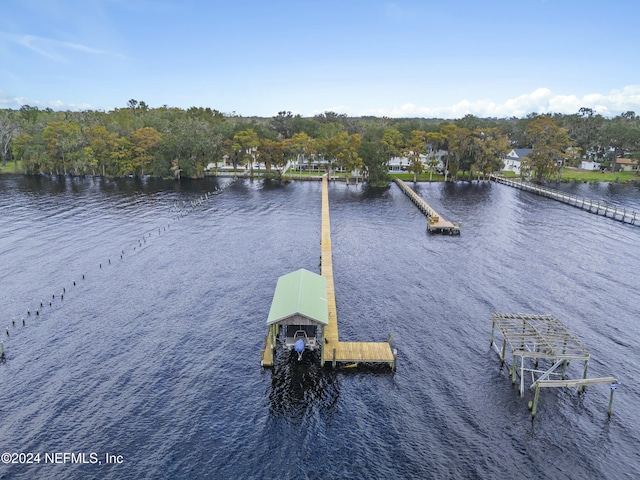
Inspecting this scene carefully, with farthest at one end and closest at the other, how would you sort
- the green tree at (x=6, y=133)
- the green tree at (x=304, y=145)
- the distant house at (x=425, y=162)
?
1. the green tree at (x=6, y=133)
2. the distant house at (x=425, y=162)
3. the green tree at (x=304, y=145)

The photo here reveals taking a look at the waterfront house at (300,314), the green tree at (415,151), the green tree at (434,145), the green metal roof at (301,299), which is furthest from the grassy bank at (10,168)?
the waterfront house at (300,314)

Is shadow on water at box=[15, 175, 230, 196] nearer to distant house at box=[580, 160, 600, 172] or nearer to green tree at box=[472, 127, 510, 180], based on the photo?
green tree at box=[472, 127, 510, 180]

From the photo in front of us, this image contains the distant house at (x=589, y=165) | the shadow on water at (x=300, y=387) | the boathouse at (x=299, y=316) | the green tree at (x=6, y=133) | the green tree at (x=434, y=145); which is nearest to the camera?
the shadow on water at (x=300, y=387)

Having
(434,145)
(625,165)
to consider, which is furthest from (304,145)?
(625,165)

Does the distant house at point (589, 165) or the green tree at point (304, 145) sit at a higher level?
the green tree at point (304, 145)

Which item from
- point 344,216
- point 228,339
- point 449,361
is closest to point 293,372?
point 228,339

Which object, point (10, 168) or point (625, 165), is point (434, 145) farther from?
point (10, 168)

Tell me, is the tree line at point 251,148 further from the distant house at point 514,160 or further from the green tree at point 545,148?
the distant house at point 514,160
